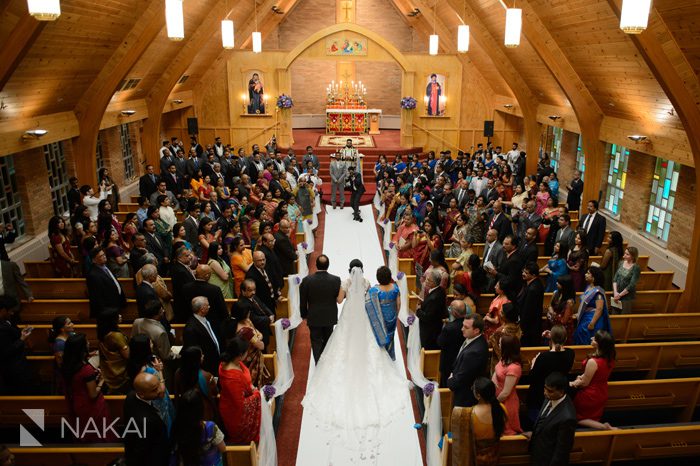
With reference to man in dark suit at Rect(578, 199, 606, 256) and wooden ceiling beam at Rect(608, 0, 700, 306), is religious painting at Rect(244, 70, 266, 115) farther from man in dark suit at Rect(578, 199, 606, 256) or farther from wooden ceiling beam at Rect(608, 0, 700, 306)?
wooden ceiling beam at Rect(608, 0, 700, 306)

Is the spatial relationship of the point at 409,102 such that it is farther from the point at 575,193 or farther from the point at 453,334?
the point at 453,334

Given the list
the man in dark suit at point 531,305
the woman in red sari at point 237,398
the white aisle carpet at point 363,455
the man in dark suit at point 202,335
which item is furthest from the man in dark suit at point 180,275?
the man in dark suit at point 531,305

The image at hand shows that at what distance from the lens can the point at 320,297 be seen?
650 centimetres

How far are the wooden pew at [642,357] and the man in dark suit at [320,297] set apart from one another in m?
1.26

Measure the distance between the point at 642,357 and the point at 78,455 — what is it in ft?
19.3

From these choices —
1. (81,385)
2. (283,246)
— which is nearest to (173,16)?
(283,246)

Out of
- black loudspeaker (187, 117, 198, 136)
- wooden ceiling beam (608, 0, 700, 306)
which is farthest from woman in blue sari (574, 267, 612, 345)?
black loudspeaker (187, 117, 198, 136)

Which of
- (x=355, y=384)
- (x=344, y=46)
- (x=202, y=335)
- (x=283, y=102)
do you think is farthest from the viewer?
(x=283, y=102)

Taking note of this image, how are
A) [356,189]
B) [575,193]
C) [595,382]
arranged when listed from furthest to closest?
[356,189] < [575,193] < [595,382]

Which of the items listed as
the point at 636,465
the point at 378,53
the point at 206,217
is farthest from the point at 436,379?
the point at 378,53

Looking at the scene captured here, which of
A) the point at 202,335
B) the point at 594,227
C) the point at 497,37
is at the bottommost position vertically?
the point at 202,335

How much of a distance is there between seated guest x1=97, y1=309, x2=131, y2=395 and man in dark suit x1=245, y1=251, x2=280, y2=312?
1.97 m

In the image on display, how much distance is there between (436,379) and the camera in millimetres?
6156

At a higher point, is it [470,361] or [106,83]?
[106,83]
